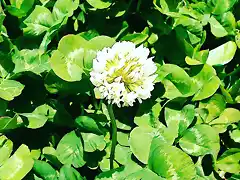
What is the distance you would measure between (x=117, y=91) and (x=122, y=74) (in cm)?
4

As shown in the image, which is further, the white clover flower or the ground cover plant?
the ground cover plant

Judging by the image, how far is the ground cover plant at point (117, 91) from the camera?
1.32 metres

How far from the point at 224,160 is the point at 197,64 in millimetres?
264

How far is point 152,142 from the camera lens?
1.38 meters

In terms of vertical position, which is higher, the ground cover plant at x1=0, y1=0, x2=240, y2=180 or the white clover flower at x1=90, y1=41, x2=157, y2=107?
the white clover flower at x1=90, y1=41, x2=157, y2=107

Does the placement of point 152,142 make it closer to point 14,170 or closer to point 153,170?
point 153,170

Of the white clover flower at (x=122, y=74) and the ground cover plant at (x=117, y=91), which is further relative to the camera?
the ground cover plant at (x=117, y=91)

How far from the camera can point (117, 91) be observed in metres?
1.21

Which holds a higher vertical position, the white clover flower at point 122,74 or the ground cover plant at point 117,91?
the white clover flower at point 122,74

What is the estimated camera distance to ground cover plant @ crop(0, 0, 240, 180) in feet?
4.34

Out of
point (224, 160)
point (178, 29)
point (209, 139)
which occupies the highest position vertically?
point (178, 29)

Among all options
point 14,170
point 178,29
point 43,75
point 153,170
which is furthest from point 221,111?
point 14,170

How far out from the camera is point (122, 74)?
122 centimetres

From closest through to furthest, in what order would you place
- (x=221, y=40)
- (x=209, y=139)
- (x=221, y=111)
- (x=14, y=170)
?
(x=14, y=170) < (x=209, y=139) < (x=221, y=111) < (x=221, y=40)
